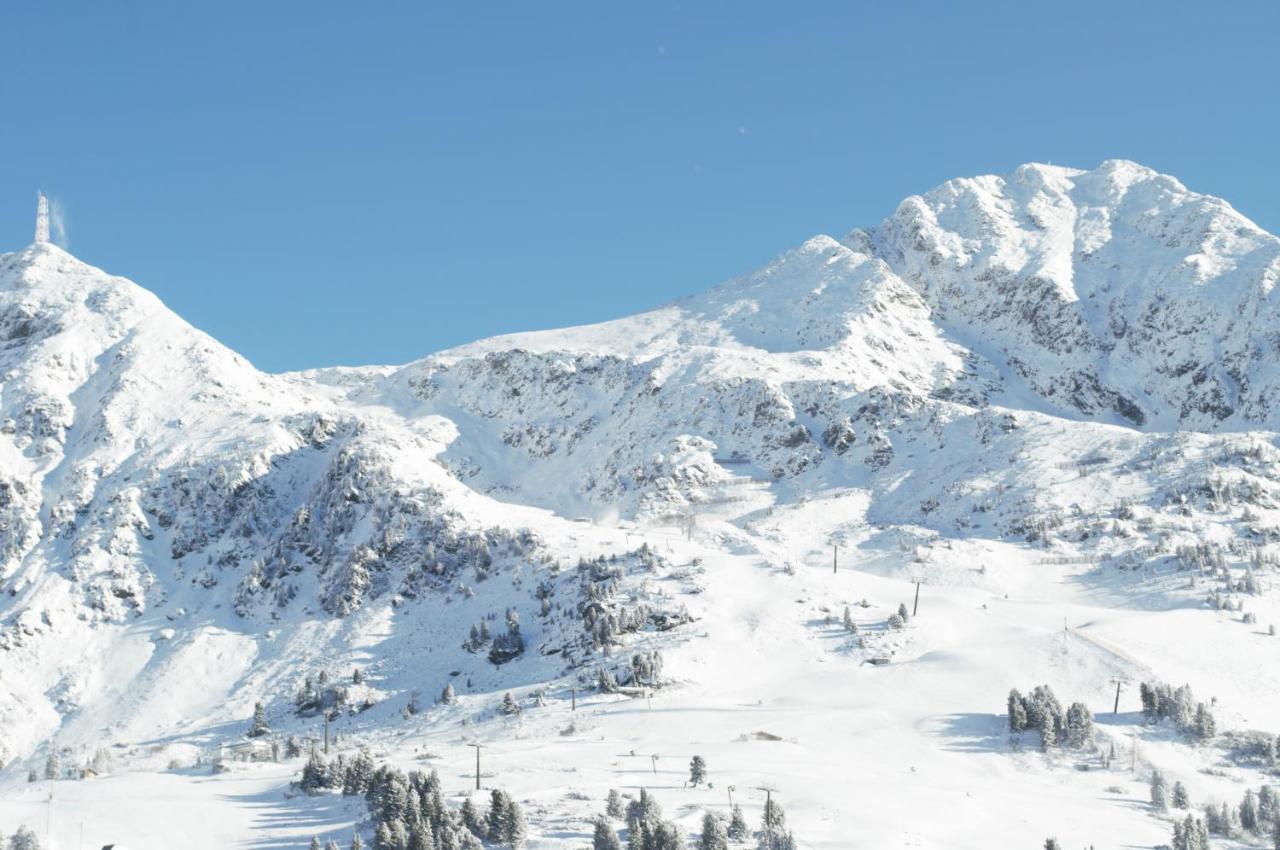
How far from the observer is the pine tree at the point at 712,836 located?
3103 inches

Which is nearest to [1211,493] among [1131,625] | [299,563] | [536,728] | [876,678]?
[1131,625]

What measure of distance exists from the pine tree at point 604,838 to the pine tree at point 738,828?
781 centimetres

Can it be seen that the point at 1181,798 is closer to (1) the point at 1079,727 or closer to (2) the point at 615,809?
(1) the point at 1079,727

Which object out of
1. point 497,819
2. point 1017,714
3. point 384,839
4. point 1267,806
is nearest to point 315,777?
point 384,839

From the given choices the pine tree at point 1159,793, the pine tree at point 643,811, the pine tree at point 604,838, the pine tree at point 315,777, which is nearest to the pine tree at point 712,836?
the pine tree at point 643,811

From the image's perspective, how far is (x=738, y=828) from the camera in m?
83.0

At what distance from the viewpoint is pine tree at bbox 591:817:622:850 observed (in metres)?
80.0

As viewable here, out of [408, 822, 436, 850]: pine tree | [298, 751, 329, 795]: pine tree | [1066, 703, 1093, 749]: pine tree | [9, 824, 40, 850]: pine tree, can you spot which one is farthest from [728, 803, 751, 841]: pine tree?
[9, 824, 40, 850]: pine tree

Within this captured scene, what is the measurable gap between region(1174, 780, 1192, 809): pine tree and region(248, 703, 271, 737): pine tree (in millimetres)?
100772

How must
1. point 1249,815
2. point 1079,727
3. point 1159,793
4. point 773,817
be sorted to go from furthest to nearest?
point 1079,727
point 1159,793
point 1249,815
point 773,817

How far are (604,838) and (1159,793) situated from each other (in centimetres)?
4876

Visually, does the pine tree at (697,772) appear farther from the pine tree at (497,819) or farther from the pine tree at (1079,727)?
the pine tree at (1079,727)

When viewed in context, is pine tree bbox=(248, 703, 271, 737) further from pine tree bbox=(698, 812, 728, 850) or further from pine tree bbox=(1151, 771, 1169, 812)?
pine tree bbox=(1151, 771, 1169, 812)

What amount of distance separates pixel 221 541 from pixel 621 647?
271 ft
